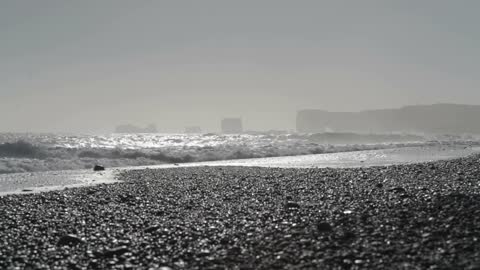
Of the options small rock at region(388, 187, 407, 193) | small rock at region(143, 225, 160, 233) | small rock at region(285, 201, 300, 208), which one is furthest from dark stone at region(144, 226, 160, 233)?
small rock at region(388, 187, 407, 193)

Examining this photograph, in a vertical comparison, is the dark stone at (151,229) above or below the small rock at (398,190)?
below

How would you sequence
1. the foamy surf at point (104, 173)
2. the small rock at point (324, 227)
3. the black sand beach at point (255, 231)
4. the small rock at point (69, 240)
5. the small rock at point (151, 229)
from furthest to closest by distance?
the foamy surf at point (104, 173) → the small rock at point (151, 229) → the small rock at point (69, 240) → the small rock at point (324, 227) → the black sand beach at point (255, 231)

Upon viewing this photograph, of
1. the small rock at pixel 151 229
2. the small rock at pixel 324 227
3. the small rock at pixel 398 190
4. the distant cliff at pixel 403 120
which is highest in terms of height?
the distant cliff at pixel 403 120

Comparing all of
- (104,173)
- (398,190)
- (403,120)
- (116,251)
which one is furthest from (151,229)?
(403,120)

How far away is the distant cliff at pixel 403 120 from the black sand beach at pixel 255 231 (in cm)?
14727

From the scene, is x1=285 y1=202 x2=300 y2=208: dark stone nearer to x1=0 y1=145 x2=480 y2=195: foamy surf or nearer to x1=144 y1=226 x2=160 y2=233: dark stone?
x1=144 y1=226 x2=160 y2=233: dark stone

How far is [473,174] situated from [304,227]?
9.41 meters

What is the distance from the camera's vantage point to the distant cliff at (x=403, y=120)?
14875cm

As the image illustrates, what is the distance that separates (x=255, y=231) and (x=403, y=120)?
17189cm

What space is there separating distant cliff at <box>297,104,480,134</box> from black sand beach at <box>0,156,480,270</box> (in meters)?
147

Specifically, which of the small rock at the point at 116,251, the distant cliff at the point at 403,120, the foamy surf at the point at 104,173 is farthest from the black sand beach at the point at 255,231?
the distant cliff at the point at 403,120

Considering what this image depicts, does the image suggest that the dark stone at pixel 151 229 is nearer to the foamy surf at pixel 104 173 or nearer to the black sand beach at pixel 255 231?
the black sand beach at pixel 255 231

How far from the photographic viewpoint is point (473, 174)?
1476 cm

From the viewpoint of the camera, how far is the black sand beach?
658 cm
